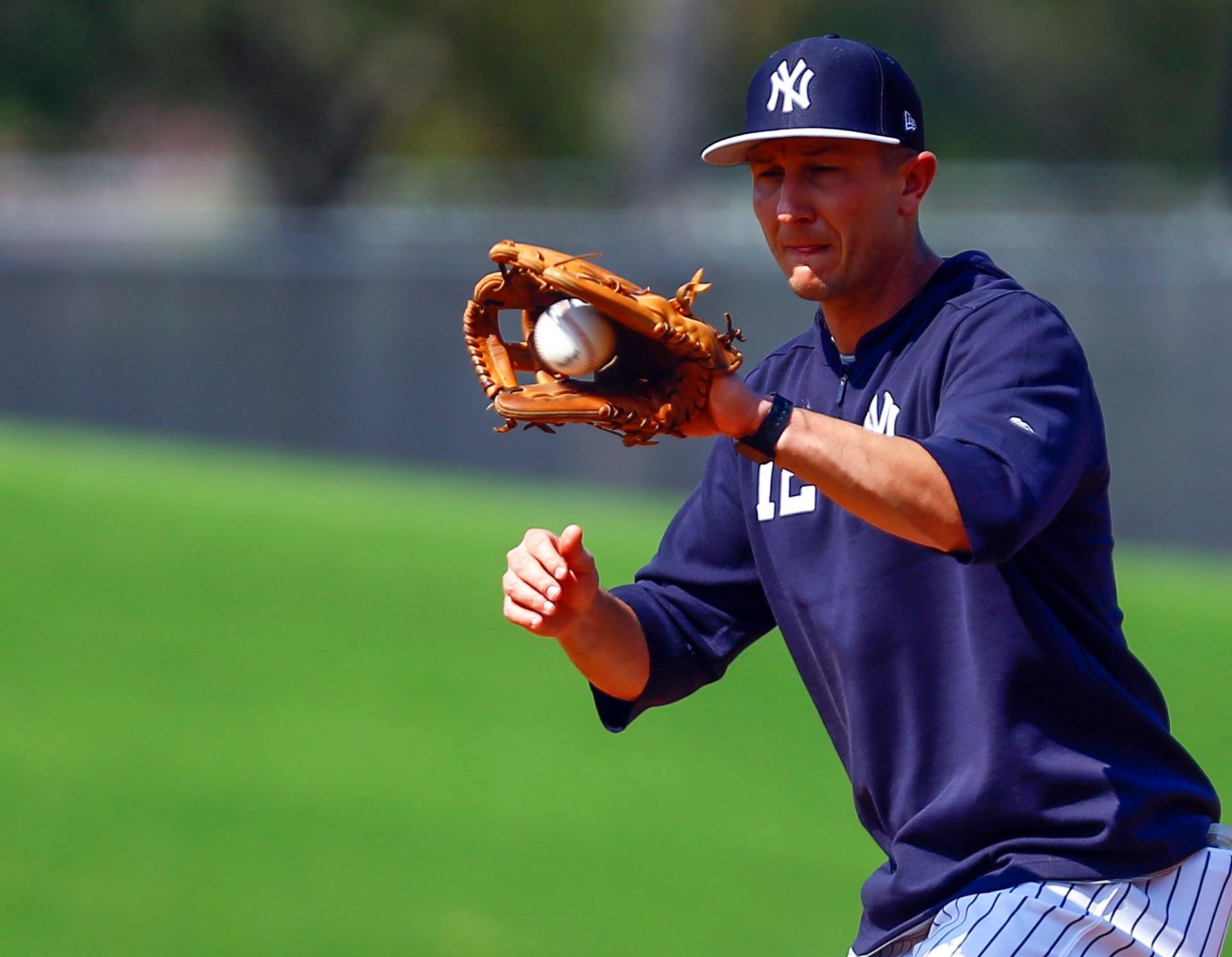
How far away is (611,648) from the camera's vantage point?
267 centimetres

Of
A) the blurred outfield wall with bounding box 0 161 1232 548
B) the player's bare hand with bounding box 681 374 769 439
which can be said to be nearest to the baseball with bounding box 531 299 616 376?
the player's bare hand with bounding box 681 374 769 439

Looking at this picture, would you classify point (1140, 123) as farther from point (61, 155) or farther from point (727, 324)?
point (727, 324)

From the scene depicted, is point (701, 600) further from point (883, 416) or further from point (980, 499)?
point (980, 499)

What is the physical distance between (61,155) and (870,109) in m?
24.2

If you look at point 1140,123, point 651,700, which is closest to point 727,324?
point 651,700

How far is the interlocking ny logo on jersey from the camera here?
2.37 meters

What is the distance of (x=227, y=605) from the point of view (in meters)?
8.15

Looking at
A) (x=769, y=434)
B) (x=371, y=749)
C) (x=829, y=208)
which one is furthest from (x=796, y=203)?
(x=371, y=749)

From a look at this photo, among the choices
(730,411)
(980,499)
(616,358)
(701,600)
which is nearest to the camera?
(980,499)

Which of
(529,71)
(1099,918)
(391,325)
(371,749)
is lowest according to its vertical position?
(1099,918)

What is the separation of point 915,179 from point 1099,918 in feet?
3.59

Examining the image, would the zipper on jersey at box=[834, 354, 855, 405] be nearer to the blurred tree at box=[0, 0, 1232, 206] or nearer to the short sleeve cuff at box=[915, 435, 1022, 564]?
the short sleeve cuff at box=[915, 435, 1022, 564]

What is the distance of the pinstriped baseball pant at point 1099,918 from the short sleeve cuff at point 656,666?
0.61 m

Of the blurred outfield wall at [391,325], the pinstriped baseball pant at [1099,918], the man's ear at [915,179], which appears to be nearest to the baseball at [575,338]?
the man's ear at [915,179]
